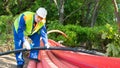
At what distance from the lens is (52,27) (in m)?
14.2

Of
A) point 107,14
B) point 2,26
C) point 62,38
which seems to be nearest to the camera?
point 2,26

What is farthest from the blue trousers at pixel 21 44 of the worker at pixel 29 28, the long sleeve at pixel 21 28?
the long sleeve at pixel 21 28

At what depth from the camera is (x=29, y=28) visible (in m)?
8.11

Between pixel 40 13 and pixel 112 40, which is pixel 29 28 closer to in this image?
pixel 40 13

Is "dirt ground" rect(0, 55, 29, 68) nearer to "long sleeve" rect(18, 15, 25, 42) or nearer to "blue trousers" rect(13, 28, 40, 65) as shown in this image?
"blue trousers" rect(13, 28, 40, 65)

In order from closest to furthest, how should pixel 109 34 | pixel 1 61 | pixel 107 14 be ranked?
pixel 1 61
pixel 109 34
pixel 107 14

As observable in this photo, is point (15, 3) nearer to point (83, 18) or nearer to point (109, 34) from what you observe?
point (83, 18)

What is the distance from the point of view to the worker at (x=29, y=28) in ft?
25.5

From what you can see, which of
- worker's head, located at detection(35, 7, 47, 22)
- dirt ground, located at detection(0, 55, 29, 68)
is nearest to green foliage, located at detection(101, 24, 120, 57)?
dirt ground, located at detection(0, 55, 29, 68)

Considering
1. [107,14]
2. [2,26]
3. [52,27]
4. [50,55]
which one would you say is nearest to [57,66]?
[50,55]

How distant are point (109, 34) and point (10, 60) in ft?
10.0

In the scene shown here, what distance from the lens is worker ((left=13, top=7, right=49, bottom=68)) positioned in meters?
7.78

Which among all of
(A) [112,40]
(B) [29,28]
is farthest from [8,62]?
(A) [112,40]

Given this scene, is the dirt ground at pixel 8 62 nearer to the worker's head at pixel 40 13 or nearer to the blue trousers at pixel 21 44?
the blue trousers at pixel 21 44
